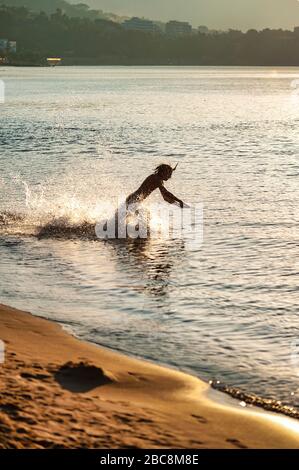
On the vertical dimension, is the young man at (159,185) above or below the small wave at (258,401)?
above

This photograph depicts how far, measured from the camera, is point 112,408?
8.16 metres

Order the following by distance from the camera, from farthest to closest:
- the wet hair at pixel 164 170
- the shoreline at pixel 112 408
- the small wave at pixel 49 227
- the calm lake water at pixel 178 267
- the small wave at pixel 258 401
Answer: the small wave at pixel 49 227
the wet hair at pixel 164 170
the calm lake water at pixel 178 267
the small wave at pixel 258 401
the shoreline at pixel 112 408

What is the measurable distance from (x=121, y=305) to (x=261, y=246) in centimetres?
646

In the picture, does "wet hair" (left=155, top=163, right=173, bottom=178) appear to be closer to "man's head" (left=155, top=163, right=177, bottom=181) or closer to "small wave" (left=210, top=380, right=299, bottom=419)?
"man's head" (left=155, top=163, right=177, bottom=181)

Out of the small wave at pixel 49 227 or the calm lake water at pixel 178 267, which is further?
the small wave at pixel 49 227

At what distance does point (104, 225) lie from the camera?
2155 centimetres

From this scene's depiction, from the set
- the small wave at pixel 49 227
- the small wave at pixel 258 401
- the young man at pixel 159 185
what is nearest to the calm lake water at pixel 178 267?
the small wave at pixel 49 227

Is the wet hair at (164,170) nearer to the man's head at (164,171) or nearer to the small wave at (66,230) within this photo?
the man's head at (164,171)

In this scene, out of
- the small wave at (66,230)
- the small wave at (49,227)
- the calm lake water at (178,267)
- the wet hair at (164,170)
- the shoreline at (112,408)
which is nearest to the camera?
the shoreline at (112,408)

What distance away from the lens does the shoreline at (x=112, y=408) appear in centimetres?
721

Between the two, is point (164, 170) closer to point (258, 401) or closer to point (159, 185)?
point (159, 185)

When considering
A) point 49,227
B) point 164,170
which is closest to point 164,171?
point 164,170

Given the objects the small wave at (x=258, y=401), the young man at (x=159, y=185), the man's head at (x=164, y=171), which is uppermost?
the man's head at (x=164, y=171)
